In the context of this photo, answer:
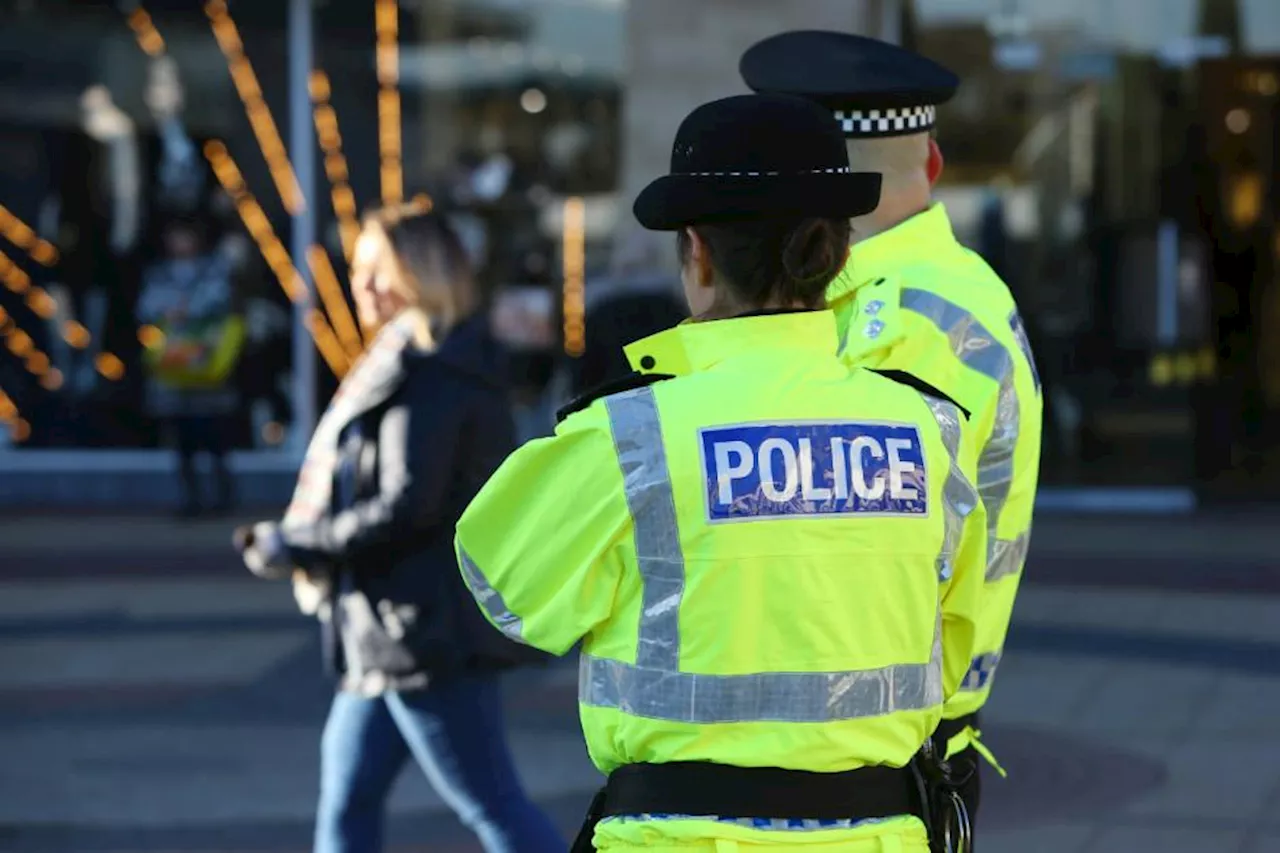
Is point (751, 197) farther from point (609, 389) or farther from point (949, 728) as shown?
point (949, 728)

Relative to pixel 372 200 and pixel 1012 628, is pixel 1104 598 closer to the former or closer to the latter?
Answer: pixel 1012 628

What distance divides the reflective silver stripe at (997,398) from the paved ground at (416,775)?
9.46ft

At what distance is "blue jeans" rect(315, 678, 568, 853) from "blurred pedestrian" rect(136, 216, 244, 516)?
25.7 feet

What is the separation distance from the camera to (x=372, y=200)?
1332 centimetres

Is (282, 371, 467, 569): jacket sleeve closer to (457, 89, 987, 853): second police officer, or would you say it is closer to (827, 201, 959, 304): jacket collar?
(827, 201, 959, 304): jacket collar

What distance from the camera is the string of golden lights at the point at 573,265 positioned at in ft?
42.6

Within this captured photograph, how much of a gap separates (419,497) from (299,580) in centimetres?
39

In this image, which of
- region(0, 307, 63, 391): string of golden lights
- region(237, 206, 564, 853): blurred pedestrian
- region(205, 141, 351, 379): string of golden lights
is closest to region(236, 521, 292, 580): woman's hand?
region(237, 206, 564, 853): blurred pedestrian

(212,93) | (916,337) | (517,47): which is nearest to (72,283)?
(212,93)

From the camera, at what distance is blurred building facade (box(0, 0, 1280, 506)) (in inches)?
500

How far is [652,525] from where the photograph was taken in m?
2.48

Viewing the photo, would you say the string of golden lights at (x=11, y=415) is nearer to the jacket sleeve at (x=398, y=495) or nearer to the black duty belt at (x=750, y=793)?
the jacket sleeve at (x=398, y=495)

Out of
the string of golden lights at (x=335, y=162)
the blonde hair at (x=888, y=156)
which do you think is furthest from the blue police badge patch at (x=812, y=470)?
the string of golden lights at (x=335, y=162)

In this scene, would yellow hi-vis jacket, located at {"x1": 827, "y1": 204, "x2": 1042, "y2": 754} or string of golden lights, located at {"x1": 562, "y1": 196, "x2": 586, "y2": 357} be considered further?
string of golden lights, located at {"x1": 562, "y1": 196, "x2": 586, "y2": 357}
